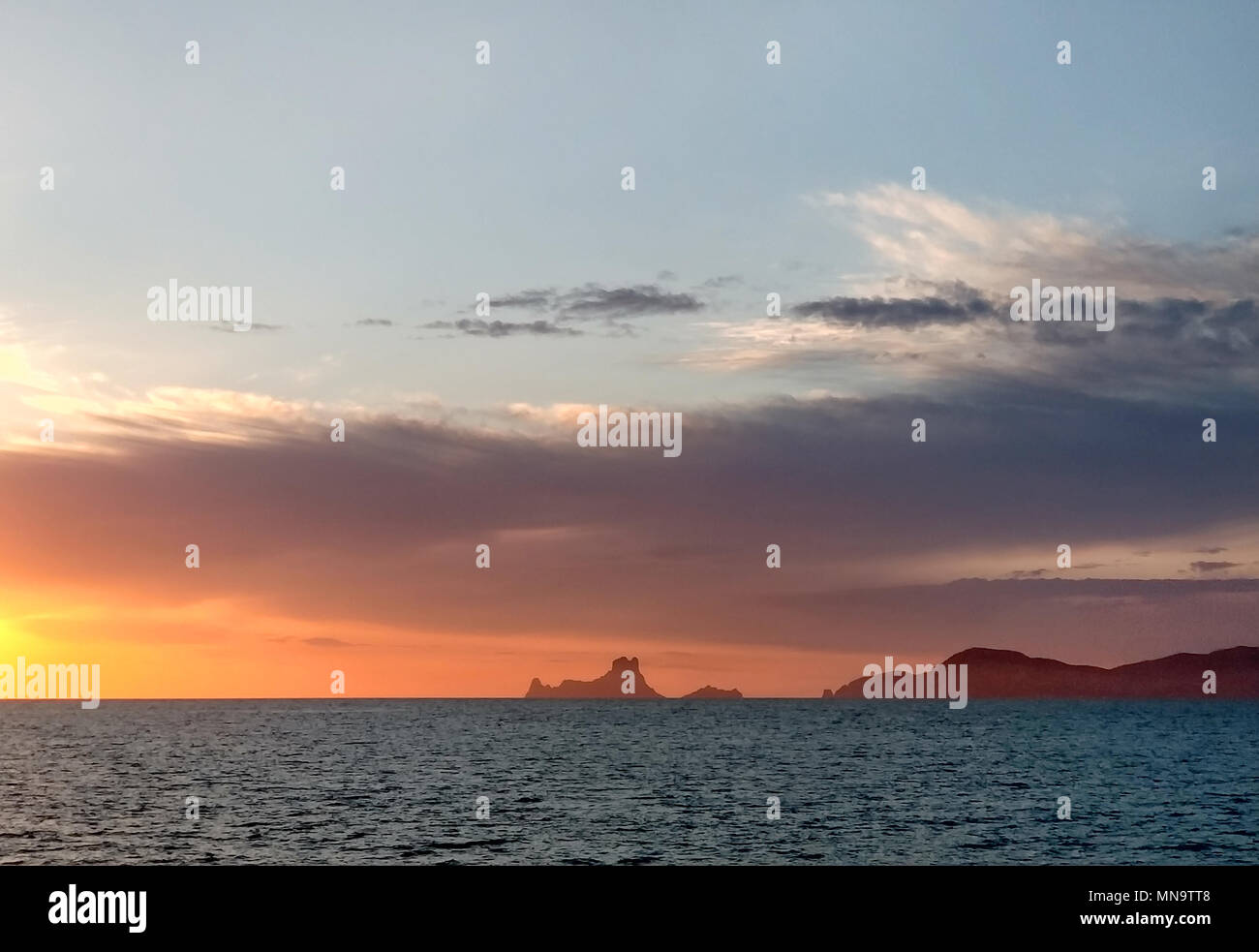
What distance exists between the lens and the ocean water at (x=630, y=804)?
54.4 m

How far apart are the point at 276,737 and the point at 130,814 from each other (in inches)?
3851

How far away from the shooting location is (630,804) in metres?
72.1

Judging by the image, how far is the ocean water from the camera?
178 ft

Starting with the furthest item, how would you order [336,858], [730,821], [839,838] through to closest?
[730,821] < [839,838] < [336,858]

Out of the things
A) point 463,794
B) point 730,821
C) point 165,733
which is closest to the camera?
point 730,821

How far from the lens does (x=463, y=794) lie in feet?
265

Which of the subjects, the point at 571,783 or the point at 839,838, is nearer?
the point at 839,838
